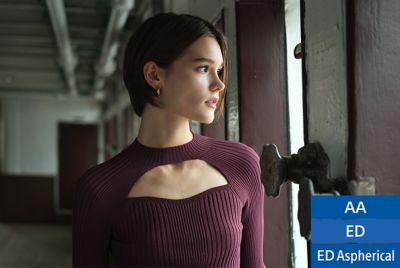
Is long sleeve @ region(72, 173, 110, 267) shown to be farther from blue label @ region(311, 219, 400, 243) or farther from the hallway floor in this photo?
the hallway floor

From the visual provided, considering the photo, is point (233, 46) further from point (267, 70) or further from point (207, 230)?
point (207, 230)

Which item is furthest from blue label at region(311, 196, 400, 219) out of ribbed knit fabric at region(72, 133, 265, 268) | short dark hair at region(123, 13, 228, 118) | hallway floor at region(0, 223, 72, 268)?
hallway floor at region(0, 223, 72, 268)

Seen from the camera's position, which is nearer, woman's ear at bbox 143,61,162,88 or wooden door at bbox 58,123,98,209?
woman's ear at bbox 143,61,162,88

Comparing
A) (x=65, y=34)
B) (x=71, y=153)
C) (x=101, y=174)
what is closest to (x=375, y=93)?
(x=101, y=174)

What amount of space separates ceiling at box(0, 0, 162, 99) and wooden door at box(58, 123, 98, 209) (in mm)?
1594

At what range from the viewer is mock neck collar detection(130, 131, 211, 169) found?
2.52ft

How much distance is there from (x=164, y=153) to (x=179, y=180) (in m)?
0.05

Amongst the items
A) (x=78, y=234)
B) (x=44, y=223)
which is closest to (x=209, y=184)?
(x=78, y=234)

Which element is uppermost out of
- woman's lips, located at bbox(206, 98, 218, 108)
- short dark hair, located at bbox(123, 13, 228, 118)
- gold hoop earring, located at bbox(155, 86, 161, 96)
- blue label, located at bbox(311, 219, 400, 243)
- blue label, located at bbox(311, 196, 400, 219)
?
short dark hair, located at bbox(123, 13, 228, 118)

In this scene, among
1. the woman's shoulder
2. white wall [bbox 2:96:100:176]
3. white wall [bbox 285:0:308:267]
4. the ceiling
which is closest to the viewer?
the woman's shoulder

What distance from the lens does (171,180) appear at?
75cm

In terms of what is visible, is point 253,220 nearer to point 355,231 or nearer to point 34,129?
point 355,231

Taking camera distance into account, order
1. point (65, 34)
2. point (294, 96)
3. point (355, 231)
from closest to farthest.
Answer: point (355, 231)
point (294, 96)
point (65, 34)

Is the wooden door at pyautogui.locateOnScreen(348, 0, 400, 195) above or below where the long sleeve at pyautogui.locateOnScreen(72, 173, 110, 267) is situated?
above
